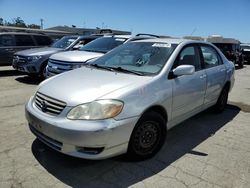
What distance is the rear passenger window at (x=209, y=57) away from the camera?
5273 millimetres

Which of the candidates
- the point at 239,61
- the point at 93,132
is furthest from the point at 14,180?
the point at 239,61

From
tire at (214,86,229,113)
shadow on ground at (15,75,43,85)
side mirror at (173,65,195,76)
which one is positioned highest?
side mirror at (173,65,195,76)

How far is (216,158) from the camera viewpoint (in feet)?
13.1

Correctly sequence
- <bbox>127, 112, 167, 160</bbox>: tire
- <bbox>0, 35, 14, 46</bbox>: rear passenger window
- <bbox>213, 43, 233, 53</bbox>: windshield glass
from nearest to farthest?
1. <bbox>127, 112, 167, 160</bbox>: tire
2. <bbox>0, 35, 14, 46</bbox>: rear passenger window
3. <bbox>213, 43, 233, 53</bbox>: windshield glass

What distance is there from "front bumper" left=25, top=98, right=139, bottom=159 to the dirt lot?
32cm

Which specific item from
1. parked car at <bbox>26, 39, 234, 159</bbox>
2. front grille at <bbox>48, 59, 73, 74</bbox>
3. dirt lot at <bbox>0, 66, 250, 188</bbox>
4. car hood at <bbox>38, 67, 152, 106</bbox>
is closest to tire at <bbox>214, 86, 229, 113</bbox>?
dirt lot at <bbox>0, 66, 250, 188</bbox>

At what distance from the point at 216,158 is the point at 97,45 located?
5.91m

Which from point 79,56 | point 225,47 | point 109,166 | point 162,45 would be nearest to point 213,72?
point 162,45

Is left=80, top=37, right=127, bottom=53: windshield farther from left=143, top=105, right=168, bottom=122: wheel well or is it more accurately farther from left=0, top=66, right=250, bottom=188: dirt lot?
left=143, top=105, right=168, bottom=122: wheel well

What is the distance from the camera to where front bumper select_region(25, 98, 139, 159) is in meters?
3.09

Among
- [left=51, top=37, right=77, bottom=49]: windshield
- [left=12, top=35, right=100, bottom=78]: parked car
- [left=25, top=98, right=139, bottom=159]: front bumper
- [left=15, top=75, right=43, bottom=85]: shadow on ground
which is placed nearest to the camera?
[left=25, top=98, right=139, bottom=159]: front bumper

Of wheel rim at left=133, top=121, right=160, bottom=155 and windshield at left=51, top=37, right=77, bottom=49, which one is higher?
windshield at left=51, top=37, right=77, bottom=49

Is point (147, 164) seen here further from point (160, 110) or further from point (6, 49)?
point (6, 49)

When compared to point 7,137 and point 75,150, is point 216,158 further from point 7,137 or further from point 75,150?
point 7,137
